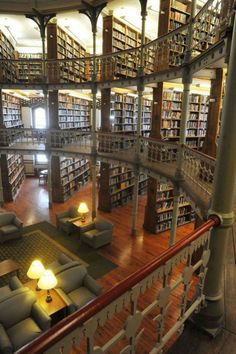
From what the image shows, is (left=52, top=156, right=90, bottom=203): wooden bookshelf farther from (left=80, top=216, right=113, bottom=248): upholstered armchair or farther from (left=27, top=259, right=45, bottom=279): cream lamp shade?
(left=27, top=259, right=45, bottom=279): cream lamp shade

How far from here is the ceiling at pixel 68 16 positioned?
716 centimetres

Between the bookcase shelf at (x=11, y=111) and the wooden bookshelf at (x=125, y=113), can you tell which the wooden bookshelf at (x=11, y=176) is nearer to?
the bookcase shelf at (x=11, y=111)

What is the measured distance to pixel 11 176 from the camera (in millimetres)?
10094

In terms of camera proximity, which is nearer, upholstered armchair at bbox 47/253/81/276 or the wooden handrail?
the wooden handrail

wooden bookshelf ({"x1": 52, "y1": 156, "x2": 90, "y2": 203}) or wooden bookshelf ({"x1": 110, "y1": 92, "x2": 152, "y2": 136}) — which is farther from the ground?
wooden bookshelf ({"x1": 110, "y1": 92, "x2": 152, "y2": 136})

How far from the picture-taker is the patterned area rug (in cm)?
596

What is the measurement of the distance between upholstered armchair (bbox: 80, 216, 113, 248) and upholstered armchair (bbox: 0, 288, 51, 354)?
8.71 ft

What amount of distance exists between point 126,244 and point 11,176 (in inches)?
231

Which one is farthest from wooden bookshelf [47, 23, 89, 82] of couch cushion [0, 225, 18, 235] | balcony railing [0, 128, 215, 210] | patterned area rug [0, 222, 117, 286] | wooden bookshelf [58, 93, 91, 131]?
patterned area rug [0, 222, 117, 286]

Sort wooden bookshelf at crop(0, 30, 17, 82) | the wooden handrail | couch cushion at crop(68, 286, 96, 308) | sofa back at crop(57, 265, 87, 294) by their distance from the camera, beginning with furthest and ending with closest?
1. wooden bookshelf at crop(0, 30, 17, 82)
2. sofa back at crop(57, 265, 87, 294)
3. couch cushion at crop(68, 286, 96, 308)
4. the wooden handrail

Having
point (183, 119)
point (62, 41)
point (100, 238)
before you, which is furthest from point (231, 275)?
point (62, 41)

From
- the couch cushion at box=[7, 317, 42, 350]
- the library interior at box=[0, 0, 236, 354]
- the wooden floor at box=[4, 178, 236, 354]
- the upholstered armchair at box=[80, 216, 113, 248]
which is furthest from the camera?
the upholstered armchair at box=[80, 216, 113, 248]

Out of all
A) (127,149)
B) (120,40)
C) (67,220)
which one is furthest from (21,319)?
(120,40)

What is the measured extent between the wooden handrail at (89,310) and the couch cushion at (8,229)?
6.49 meters
